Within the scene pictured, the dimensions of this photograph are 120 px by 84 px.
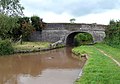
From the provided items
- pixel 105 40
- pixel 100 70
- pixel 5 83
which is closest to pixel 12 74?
pixel 5 83

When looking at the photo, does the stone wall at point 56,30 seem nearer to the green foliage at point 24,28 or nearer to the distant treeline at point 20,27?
the distant treeline at point 20,27

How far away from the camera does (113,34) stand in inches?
1534

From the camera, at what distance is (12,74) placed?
1795cm

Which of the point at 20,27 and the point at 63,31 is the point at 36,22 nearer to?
the point at 20,27

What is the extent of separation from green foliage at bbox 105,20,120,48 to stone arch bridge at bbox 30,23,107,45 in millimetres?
1971

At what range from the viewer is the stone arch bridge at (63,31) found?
1683 inches

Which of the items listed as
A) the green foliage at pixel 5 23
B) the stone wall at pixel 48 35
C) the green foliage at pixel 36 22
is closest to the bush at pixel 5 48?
the green foliage at pixel 5 23

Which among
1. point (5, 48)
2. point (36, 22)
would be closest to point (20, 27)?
point (36, 22)

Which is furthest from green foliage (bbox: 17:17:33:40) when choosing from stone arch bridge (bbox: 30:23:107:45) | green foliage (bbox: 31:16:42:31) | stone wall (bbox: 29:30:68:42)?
stone arch bridge (bbox: 30:23:107:45)

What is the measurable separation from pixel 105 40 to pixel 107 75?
90.3 feet

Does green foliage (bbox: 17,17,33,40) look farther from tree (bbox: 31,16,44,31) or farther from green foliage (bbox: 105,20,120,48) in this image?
green foliage (bbox: 105,20,120,48)

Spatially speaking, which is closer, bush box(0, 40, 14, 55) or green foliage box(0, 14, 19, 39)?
bush box(0, 40, 14, 55)

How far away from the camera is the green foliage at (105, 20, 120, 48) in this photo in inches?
1422

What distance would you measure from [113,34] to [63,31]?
835 cm
